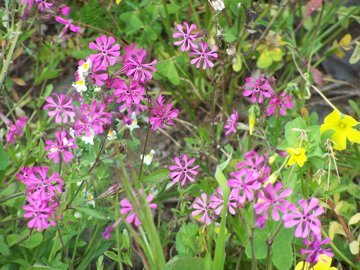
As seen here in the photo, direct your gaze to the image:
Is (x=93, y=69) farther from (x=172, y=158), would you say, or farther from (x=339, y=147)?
(x=172, y=158)

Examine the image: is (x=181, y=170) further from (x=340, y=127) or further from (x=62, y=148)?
(x=340, y=127)

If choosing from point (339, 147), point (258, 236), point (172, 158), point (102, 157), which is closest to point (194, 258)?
point (258, 236)

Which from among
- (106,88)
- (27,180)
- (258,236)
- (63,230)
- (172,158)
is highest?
Result: (106,88)

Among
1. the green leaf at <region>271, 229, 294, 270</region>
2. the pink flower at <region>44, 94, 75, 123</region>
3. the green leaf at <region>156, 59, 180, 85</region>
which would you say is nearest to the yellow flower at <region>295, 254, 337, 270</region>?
the green leaf at <region>271, 229, 294, 270</region>

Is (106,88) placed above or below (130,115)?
above

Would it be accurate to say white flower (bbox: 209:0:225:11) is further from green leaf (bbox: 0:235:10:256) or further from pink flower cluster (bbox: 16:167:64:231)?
green leaf (bbox: 0:235:10:256)

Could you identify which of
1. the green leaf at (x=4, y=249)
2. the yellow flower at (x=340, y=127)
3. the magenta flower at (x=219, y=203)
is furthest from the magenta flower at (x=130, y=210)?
the yellow flower at (x=340, y=127)
